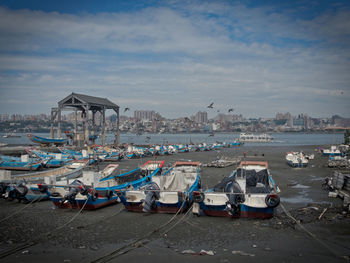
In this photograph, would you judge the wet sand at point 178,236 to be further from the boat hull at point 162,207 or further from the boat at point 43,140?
the boat at point 43,140

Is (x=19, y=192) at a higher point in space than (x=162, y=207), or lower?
higher

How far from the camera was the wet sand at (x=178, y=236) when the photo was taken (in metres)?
9.97

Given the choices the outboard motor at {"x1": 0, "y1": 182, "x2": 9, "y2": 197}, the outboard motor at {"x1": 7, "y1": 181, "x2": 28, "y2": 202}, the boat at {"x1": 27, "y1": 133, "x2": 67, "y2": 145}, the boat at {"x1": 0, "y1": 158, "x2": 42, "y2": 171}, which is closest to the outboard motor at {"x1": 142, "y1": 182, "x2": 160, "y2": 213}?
the outboard motor at {"x1": 7, "y1": 181, "x2": 28, "y2": 202}

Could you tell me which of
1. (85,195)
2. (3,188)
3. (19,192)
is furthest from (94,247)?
(3,188)

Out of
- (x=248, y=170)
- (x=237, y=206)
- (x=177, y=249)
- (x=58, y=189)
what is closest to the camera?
(x=177, y=249)

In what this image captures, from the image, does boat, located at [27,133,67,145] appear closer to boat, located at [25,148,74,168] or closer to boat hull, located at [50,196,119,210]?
boat, located at [25,148,74,168]

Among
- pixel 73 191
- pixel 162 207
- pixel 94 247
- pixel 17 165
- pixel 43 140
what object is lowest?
pixel 17 165

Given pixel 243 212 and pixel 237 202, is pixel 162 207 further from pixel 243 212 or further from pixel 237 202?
pixel 243 212

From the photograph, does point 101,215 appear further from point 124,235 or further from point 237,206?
point 237,206

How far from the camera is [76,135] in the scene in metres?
59.3

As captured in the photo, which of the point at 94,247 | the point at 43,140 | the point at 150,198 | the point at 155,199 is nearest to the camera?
the point at 94,247

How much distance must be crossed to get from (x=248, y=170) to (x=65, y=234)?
11.2 metres

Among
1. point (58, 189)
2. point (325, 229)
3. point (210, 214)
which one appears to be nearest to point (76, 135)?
point (58, 189)

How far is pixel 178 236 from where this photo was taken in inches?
473
